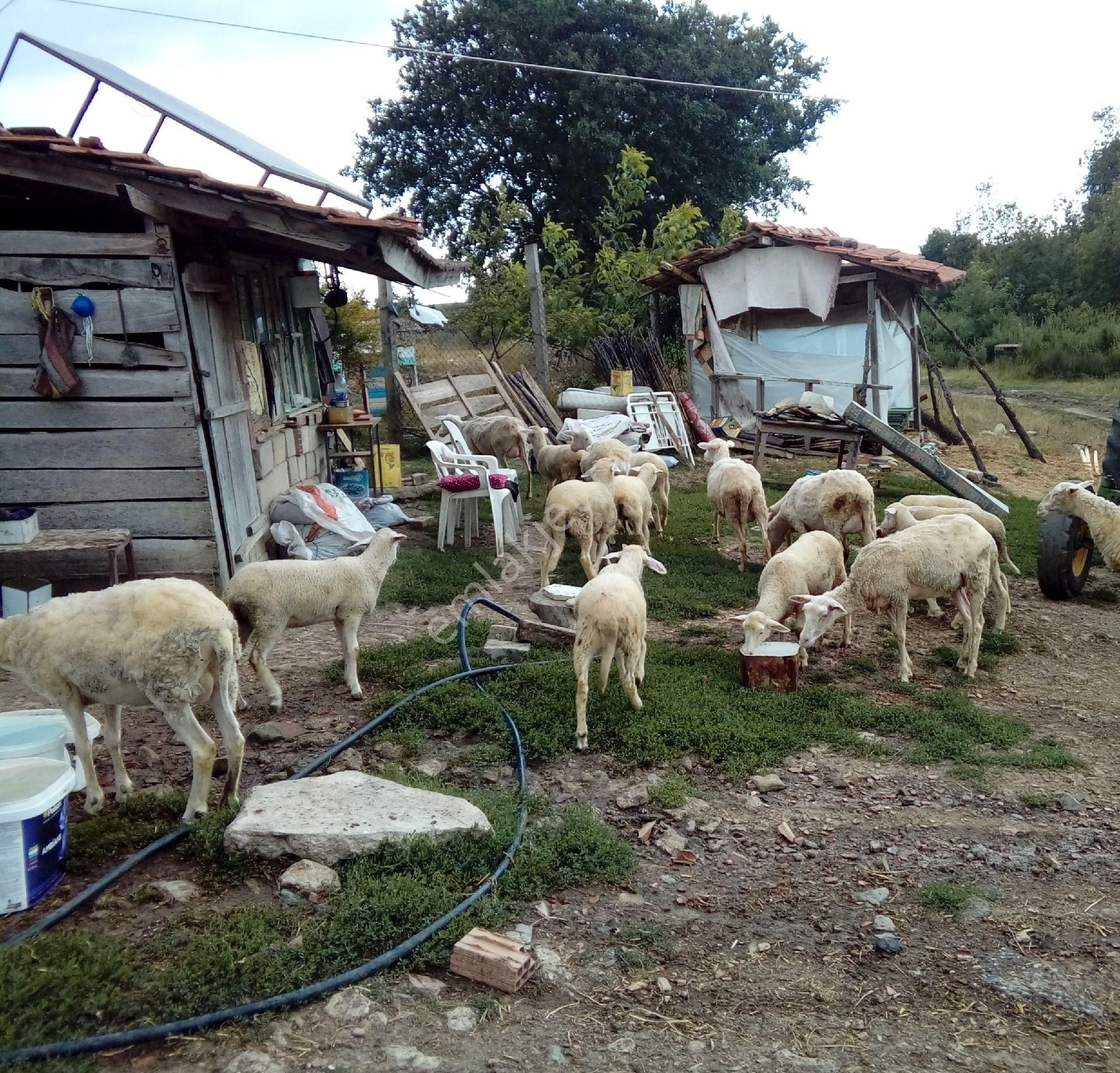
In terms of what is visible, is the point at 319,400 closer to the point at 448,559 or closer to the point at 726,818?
the point at 448,559

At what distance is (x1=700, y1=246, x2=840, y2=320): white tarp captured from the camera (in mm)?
16344

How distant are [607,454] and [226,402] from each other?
→ 170 inches

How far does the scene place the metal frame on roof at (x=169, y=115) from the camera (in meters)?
8.04

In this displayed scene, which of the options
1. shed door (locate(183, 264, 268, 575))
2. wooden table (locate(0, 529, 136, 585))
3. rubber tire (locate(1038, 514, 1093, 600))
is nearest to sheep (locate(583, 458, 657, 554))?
shed door (locate(183, 264, 268, 575))

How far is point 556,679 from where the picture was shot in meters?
6.29

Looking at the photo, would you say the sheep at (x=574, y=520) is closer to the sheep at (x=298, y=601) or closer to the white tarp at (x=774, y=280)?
the sheep at (x=298, y=601)

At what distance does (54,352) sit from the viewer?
22.8ft

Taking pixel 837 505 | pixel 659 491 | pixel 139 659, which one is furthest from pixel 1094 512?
pixel 139 659

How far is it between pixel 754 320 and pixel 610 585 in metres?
13.3

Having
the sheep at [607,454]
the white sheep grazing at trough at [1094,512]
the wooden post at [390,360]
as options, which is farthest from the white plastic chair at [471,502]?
the white sheep grazing at trough at [1094,512]

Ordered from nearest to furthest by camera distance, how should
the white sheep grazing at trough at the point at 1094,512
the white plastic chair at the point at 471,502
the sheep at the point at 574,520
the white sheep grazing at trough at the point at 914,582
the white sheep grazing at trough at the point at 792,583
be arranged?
the white sheep grazing at trough at the point at 792,583
the white sheep grazing at trough at the point at 914,582
the white sheep grazing at trough at the point at 1094,512
the sheep at the point at 574,520
the white plastic chair at the point at 471,502

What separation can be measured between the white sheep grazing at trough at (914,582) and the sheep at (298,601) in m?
3.14

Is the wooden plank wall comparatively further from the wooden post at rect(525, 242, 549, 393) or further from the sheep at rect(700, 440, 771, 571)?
the wooden post at rect(525, 242, 549, 393)

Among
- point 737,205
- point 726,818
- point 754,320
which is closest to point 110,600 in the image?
point 726,818
